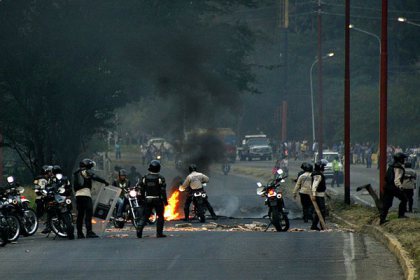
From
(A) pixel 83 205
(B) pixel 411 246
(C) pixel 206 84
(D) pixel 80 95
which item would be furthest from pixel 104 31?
(B) pixel 411 246

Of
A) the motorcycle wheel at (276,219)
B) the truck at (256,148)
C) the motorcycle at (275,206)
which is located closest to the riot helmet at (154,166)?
the motorcycle at (275,206)

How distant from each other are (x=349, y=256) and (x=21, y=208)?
308 inches

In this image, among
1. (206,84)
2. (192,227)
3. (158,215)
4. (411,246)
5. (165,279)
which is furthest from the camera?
(206,84)

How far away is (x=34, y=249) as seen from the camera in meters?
20.4

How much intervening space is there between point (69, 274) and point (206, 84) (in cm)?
3799

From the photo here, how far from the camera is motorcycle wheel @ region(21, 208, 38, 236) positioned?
24.0m

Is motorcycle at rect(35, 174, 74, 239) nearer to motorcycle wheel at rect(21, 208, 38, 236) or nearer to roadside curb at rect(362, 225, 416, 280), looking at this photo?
motorcycle wheel at rect(21, 208, 38, 236)

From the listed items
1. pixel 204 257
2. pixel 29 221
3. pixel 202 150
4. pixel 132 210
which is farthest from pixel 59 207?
pixel 202 150

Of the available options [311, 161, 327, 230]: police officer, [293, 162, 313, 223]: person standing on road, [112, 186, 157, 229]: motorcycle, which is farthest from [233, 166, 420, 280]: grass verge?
[112, 186, 157, 229]: motorcycle

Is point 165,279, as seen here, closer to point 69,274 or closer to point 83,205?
point 69,274

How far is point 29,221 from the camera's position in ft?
79.0

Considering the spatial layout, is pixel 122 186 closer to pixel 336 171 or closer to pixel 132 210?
pixel 132 210

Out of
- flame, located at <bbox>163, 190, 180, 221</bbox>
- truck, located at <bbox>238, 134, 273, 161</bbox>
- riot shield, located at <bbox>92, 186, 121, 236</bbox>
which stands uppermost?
truck, located at <bbox>238, 134, 273, 161</bbox>

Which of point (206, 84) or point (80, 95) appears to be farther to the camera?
point (206, 84)
